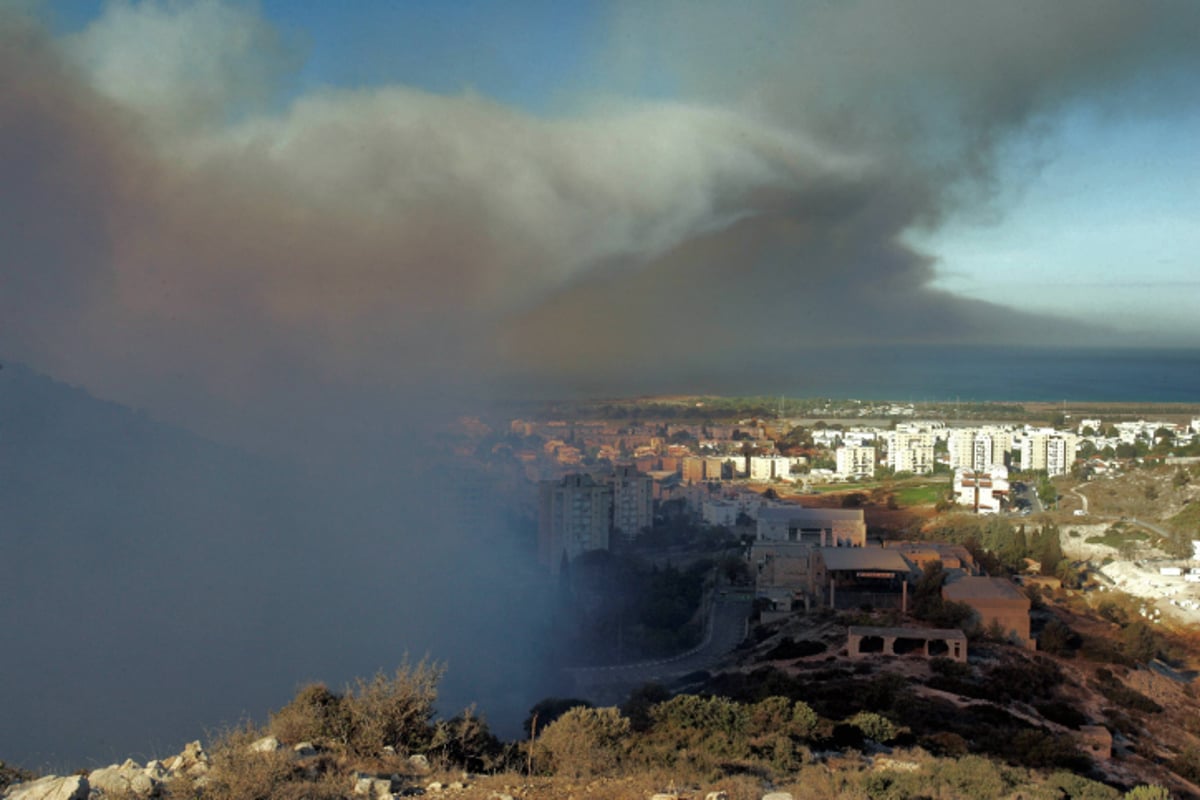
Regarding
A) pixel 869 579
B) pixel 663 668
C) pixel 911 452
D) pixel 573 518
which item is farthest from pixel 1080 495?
pixel 663 668

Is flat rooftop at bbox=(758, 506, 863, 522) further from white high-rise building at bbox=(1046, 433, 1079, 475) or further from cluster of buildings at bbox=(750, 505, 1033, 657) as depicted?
white high-rise building at bbox=(1046, 433, 1079, 475)

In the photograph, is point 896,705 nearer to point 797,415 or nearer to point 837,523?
point 837,523

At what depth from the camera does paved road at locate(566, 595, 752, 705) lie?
506 inches

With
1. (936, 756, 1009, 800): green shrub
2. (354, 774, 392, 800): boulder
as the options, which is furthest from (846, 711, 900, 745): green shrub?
(354, 774, 392, 800): boulder

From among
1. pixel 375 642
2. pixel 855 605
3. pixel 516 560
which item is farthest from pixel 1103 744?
pixel 516 560

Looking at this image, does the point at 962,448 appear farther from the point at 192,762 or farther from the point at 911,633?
the point at 192,762

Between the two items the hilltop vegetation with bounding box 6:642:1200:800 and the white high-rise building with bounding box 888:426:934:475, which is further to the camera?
the white high-rise building with bounding box 888:426:934:475

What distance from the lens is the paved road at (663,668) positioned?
42.1 feet

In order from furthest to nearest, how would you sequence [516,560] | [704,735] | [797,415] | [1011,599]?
[797,415], [516,560], [1011,599], [704,735]

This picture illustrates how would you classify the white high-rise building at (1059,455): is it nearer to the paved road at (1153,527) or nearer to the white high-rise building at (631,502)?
the paved road at (1153,527)

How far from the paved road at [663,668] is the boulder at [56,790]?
8455mm

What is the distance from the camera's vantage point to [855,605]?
15.5 metres

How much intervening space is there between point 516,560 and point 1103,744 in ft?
51.5

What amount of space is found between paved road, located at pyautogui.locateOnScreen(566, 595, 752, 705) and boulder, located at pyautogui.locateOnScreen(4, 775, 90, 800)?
27.7 ft
